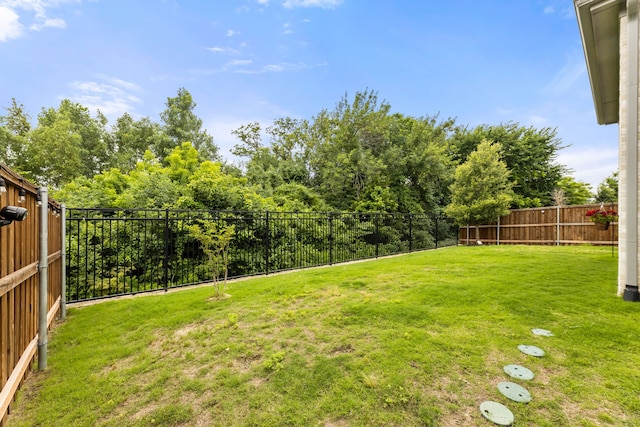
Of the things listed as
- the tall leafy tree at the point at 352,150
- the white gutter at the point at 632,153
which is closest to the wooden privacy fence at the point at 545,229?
the tall leafy tree at the point at 352,150

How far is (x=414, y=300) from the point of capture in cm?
372

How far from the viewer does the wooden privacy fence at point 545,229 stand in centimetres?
1015

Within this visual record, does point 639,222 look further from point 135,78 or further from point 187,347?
point 135,78

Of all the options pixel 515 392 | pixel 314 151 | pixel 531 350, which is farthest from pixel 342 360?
pixel 314 151

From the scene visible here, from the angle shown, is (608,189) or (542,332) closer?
(542,332)

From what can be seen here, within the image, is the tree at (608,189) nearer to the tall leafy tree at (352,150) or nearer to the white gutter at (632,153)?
the tall leafy tree at (352,150)

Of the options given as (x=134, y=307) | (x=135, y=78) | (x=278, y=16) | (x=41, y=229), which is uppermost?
(x=278, y=16)

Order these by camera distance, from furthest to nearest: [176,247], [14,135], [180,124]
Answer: [180,124] < [14,135] < [176,247]

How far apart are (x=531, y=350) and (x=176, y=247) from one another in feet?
21.1

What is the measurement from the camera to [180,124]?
54.3 ft

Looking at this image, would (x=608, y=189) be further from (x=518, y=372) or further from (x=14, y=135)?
(x=14, y=135)

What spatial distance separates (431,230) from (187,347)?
13.4m

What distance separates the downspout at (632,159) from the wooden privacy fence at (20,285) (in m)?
5.95

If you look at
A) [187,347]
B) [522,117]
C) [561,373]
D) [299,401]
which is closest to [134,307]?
[187,347]
